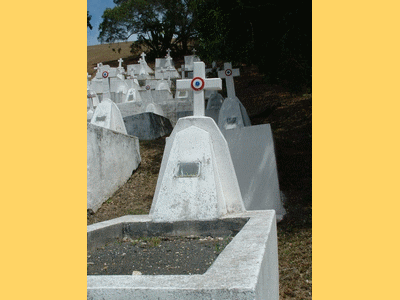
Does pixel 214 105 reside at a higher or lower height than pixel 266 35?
lower

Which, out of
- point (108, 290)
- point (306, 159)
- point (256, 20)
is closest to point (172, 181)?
point (108, 290)

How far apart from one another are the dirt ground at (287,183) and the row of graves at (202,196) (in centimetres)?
36

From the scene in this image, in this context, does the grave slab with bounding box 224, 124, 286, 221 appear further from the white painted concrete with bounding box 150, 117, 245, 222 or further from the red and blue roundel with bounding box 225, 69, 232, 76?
the red and blue roundel with bounding box 225, 69, 232, 76

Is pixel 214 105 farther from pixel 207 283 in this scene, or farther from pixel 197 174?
pixel 207 283

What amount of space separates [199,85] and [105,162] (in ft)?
12.7

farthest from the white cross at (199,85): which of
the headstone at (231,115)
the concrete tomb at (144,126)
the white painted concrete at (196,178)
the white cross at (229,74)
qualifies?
the concrete tomb at (144,126)

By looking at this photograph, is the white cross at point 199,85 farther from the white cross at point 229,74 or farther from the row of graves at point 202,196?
the white cross at point 229,74

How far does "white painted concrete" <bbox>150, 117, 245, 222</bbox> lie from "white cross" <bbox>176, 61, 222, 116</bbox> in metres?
0.25

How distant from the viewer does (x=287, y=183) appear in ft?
27.1

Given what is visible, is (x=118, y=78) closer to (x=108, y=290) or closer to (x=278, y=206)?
(x=278, y=206)

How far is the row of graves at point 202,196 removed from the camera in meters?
2.05

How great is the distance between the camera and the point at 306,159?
9438 millimetres

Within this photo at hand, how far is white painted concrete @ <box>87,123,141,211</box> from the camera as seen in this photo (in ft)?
24.5

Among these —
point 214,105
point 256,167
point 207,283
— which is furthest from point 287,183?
point 207,283
